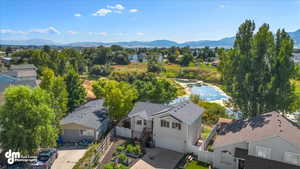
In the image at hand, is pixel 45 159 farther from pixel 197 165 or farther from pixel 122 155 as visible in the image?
pixel 197 165

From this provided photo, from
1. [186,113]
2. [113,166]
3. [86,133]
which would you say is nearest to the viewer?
[113,166]

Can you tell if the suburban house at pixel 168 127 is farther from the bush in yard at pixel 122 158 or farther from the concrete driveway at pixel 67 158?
the concrete driveway at pixel 67 158

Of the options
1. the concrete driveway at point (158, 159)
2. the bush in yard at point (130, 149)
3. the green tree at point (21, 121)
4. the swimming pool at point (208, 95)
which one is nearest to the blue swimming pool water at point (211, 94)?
the swimming pool at point (208, 95)

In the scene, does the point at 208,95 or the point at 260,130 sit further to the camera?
the point at 208,95

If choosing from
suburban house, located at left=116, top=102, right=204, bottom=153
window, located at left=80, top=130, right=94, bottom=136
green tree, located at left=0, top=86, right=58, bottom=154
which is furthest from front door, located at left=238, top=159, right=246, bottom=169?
green tree, located at left=0, top=86, right=58, bottom=154

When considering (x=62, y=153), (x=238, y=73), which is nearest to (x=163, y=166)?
(x=62, y=153)

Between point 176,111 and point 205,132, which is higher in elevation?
point 176,111

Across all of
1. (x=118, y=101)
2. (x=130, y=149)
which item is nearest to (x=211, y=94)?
(x=118, y=101)
